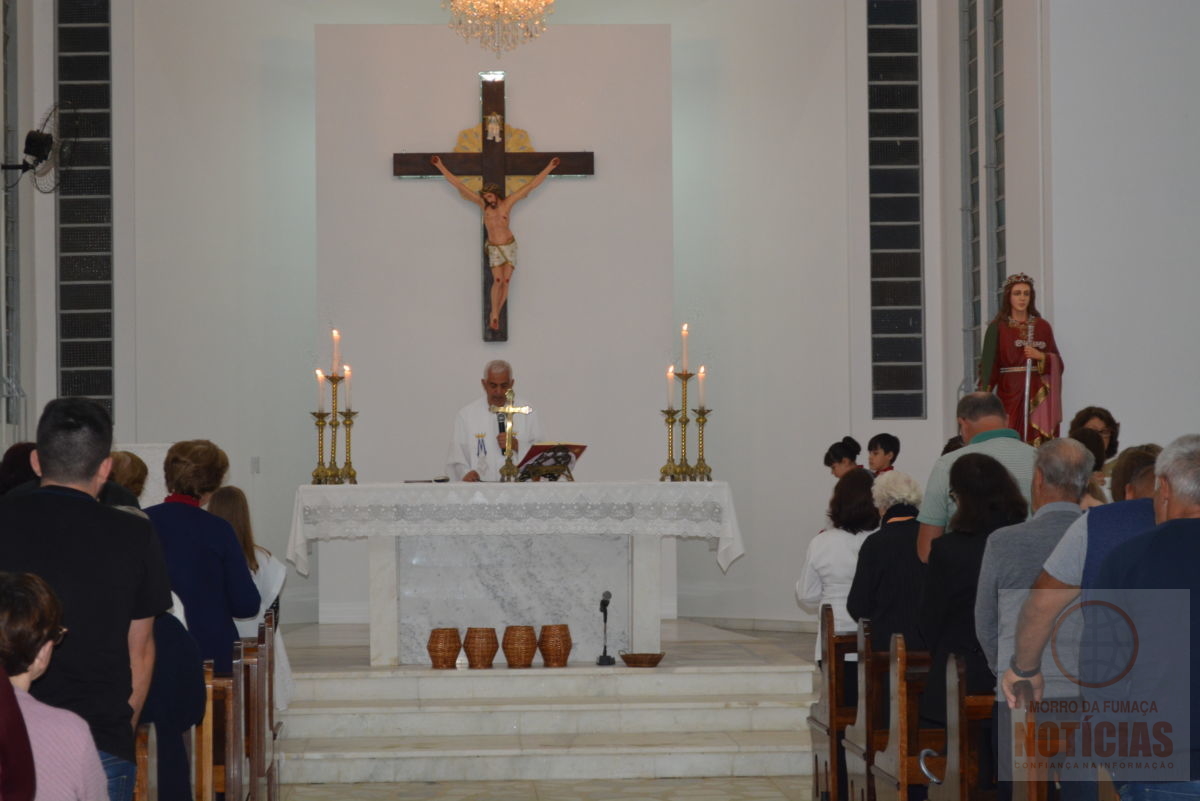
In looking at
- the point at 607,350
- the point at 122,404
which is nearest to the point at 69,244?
the point at 122,404

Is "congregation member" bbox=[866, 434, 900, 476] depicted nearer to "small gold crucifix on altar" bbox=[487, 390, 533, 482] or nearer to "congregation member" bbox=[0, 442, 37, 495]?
"small gold crucifix on altar" bbox=[487, 390, 533, 482]

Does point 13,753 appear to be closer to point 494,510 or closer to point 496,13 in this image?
point 494,510

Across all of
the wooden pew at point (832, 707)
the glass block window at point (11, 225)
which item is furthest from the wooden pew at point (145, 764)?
the glass block window at point (11, 225)

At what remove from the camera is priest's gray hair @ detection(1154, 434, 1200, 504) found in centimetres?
321

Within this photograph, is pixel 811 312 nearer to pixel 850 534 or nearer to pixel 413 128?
pixel 413 128

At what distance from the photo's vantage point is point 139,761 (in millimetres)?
3344

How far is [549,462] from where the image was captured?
25.5ft

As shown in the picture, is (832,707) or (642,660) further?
(642,660)

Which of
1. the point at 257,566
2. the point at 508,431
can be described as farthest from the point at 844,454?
the point at 257,566

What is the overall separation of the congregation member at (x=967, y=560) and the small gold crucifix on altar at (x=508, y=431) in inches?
143

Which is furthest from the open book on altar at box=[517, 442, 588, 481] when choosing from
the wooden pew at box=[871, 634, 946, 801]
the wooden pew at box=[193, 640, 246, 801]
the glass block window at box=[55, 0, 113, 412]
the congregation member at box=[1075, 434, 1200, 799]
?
the congregation member at box=[1075, 434, 1200, 799]

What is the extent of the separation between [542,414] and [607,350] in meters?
0.66

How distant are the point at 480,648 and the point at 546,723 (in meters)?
0.59

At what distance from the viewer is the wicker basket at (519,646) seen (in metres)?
7.60
